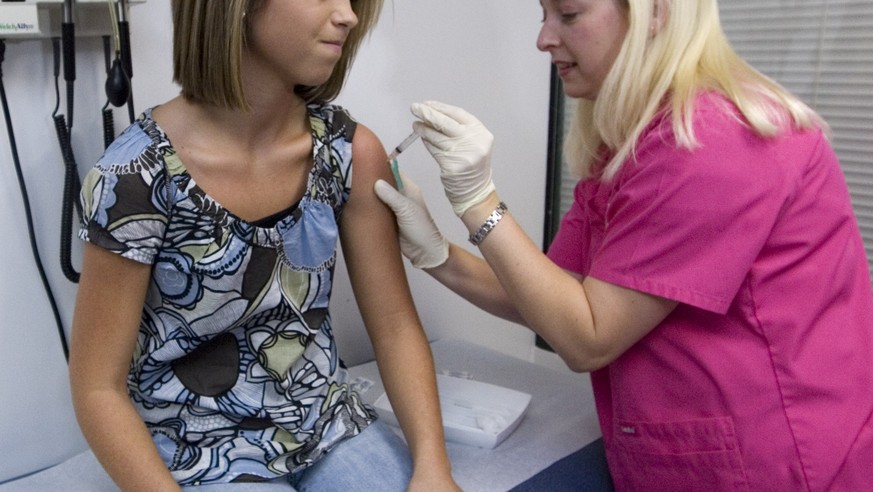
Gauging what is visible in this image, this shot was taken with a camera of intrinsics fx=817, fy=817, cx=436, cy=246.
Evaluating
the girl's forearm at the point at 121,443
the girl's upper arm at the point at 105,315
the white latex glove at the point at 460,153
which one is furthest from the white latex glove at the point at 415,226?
the girl's forearm at the point at 121,443

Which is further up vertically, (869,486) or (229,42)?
(229,42)

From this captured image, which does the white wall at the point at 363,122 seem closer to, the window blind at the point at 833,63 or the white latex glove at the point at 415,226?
the white latex glove at the point at 415,226

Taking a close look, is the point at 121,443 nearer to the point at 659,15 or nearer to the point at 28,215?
the point at 28,215

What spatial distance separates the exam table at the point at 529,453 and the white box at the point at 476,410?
0.08 ft

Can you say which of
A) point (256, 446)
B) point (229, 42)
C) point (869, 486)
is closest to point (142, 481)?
point (256, 446)

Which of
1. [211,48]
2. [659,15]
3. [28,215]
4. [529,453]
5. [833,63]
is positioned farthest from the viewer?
[833,63]

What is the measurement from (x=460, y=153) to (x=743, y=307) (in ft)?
1.50

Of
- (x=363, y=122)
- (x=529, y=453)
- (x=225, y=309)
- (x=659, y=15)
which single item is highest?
(x=659, y=15)

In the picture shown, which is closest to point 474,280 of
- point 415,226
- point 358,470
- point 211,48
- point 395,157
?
point 415,226

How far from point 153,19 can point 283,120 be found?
0.36 metres

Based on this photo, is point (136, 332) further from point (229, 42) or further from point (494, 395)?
point (494, 395)

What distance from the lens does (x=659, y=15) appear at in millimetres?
1172

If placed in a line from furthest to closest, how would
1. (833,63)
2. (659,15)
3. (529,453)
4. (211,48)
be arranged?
(833,63), (529,453), (659,15), (211,48)

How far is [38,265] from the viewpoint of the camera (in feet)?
4.45
